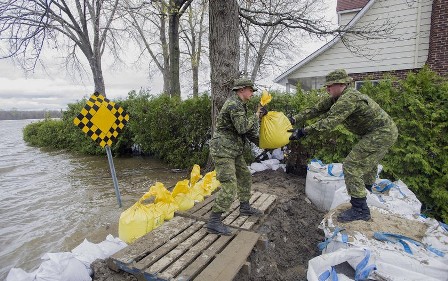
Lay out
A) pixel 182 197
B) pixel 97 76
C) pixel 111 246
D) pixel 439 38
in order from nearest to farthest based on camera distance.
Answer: pixel 111 246 → pixel 182 197 → pixel 439 38 → pixel 97 76

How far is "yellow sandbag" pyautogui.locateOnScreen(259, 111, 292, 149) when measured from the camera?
10.5 feet

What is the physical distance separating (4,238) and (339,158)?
5932mm

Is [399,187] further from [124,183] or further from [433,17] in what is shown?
[433,17]

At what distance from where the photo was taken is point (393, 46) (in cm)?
893

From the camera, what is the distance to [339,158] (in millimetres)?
5195

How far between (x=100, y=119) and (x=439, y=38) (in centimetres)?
965

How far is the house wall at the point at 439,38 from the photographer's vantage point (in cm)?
781

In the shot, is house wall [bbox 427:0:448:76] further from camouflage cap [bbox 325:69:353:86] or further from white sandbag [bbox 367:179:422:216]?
Answer: camouflage cap [bbox 325:69:353:86]

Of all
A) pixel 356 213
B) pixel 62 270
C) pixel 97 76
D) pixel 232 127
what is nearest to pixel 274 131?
pixel 232 127

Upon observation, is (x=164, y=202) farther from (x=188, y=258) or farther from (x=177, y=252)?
(x=188, y=258)

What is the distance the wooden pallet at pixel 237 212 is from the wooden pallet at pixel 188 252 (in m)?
0.01

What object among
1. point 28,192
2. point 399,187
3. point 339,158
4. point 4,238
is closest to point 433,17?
point 339,158

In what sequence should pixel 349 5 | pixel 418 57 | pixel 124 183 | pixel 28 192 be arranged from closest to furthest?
pixel 28 192 < pixel 124 183 < pixel 418 57 < pixel 349 5

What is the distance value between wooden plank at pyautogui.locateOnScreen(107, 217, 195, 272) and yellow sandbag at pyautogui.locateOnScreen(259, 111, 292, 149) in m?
1.43
